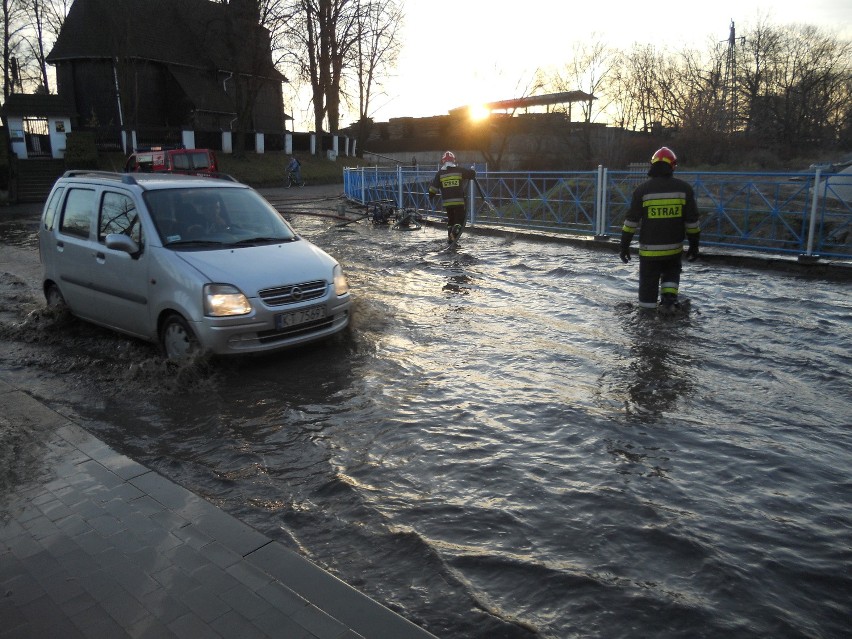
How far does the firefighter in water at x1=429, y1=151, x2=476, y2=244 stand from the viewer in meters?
14.3

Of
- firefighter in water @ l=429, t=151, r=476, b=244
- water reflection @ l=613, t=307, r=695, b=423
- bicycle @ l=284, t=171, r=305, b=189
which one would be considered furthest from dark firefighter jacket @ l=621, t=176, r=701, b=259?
bicycle @ l=284, t=171, r=305, b=189

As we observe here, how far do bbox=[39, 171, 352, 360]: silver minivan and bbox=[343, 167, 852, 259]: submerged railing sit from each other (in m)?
8.56

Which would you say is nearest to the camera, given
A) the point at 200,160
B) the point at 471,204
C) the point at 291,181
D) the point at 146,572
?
the point at 146,572

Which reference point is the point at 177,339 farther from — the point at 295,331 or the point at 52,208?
the point at 52,208

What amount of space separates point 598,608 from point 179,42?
5070 cm

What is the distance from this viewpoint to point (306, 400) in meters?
5.85

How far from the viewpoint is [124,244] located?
6637mm

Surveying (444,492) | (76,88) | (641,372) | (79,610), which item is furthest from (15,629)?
(76,88)

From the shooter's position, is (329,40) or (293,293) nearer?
(293,293)

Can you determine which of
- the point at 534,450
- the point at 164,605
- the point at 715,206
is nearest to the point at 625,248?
the point at 534,450

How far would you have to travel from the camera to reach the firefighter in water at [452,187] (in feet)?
47.1

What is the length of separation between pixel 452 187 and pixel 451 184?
0.08 metres

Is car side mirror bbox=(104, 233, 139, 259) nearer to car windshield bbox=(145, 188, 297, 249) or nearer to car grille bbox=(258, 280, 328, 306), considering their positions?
car windshield bbox=(145, 188, 297, 249)

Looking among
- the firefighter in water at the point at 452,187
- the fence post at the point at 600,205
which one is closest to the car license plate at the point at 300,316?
the firefighter in water at the point at 452,187
